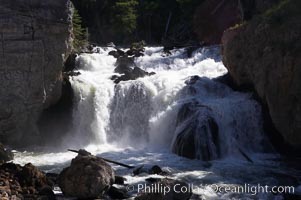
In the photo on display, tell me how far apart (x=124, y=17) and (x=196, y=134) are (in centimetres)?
2518

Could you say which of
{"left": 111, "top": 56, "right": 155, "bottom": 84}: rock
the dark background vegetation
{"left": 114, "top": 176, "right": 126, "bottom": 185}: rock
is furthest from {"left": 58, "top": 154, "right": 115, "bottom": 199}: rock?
the dark background vegetation

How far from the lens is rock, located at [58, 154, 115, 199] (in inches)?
567

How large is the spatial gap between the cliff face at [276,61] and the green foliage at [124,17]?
2057 centimetres

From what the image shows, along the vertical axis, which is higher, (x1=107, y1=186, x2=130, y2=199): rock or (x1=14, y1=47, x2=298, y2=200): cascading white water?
(x1=14, y1=47, x2=298, y2=200): cascading white water

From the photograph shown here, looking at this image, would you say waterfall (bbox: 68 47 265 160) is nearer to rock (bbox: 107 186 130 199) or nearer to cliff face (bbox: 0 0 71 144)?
cliff face (bbox: 0 0 71 144)

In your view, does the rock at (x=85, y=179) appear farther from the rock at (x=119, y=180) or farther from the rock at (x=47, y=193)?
the rock at (x=119, y=180)

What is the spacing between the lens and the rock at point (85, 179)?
567 inches

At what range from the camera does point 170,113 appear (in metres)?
23.5

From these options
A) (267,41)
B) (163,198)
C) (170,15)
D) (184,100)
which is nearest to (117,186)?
(163,198)

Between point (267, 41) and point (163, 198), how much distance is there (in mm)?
11987

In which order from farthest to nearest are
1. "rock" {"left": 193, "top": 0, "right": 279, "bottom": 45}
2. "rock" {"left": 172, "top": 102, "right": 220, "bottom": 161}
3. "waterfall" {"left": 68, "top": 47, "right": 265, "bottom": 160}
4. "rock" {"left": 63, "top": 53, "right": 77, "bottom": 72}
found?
"rock" {"left": 193, "top": 0, "right": 279, "bottom": 45}, "rock" {"left": 63, "top": 53, "right": 77, "bottom": 72}, "waterfall" {"left": 68, "top": 47, "right": 265, "bottom": 160}, "rock" {"left": 172, "top": 102, "right": 220, "bottom": 161}

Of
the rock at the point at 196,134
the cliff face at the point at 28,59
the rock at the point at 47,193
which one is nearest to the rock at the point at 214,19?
the rock at the point at 196,134

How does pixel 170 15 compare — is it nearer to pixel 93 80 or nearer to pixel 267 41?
pixel 93 80

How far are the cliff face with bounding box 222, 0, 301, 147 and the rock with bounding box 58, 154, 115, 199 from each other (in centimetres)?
914
